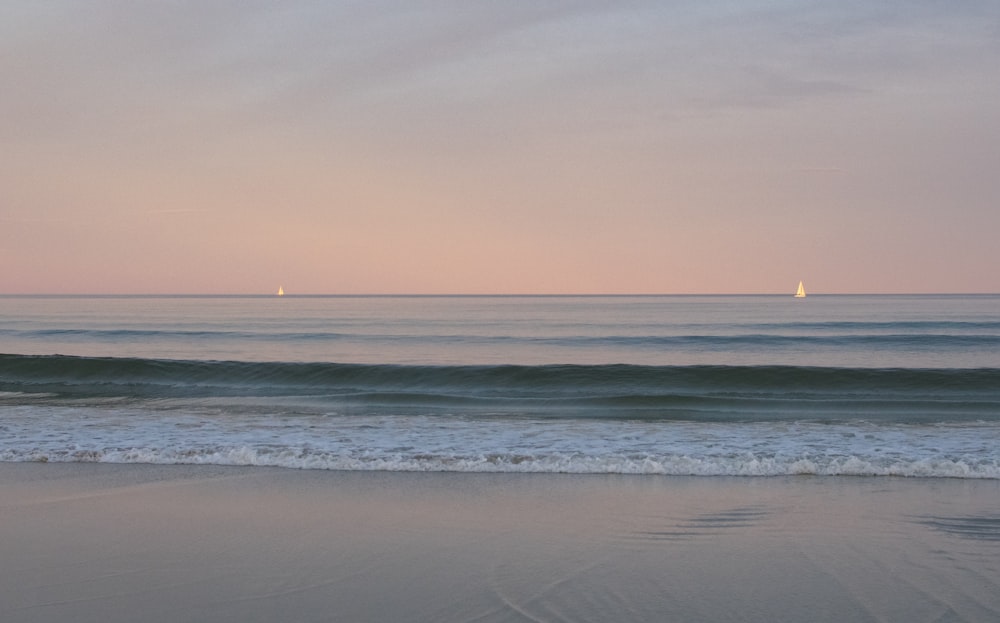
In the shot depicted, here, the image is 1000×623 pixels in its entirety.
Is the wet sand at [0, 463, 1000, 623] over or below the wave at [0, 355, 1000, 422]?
below

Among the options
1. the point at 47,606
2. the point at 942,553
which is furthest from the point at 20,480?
the point at 942,553

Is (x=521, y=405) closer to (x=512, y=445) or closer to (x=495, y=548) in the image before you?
(x=512, y=445)

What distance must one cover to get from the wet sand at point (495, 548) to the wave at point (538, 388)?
20.2 feet

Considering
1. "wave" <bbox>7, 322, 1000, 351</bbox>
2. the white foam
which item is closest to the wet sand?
the white foam

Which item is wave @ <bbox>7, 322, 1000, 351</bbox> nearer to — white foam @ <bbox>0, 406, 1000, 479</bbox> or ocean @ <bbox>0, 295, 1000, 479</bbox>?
ocean @ <bbox>0, 295, 1000, 479</bbox>

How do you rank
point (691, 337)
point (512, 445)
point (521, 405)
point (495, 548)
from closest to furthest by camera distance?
point (495, 548), point (512, 445), point (521, 405), point (691, 337)

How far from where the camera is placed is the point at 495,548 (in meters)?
6.06

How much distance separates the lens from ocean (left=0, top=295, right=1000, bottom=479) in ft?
31.1

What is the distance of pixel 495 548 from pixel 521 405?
33.0 feet

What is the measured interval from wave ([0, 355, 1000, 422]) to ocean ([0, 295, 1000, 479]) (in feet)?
0.24

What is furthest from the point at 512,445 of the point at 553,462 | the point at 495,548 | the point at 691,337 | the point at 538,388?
the point at 691,337

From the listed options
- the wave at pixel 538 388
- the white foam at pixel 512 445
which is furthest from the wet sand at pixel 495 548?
the wave at pixel 538 388

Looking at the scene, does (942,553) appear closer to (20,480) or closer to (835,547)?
(835,547)

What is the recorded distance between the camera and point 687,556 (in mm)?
5820
